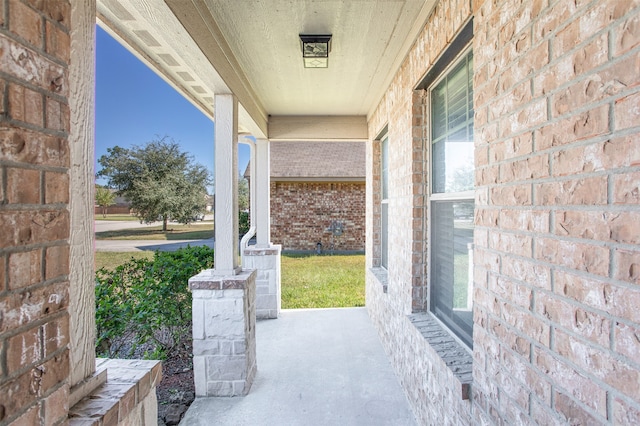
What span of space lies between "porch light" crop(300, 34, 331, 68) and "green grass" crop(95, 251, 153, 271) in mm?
2899

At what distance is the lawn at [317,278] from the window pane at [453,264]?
3.27m

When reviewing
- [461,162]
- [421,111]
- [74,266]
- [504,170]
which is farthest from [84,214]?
[421,111]

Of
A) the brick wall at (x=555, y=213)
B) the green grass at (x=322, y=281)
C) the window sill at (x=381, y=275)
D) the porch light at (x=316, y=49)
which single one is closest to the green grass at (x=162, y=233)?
the green grass at (x=322, y=281)

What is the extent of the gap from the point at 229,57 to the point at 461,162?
6.70ft

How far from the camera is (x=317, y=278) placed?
25.3 ft

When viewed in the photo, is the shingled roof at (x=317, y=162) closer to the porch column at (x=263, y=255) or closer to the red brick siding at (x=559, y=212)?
the porch column at (x=263, y=255)

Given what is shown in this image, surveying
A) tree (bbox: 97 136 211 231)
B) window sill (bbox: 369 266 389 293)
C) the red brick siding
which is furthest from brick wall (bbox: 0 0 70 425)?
tree (bbox: 97 136 211 231)

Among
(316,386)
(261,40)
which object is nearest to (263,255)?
(316,386)

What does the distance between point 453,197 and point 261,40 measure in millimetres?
1885

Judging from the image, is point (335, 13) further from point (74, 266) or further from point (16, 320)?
point (16, 320)

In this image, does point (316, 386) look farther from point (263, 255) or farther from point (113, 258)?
point (113, 258)

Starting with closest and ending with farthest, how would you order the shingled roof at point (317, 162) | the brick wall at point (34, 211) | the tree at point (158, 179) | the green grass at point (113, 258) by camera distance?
the brick wall at point (34, 211)
the green grass at point (113, 258)
the tree at point (158, 179)
the shingled roof at point (317, 162)

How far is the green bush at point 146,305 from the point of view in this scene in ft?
10.2

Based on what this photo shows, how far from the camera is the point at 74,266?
1.15 metres
